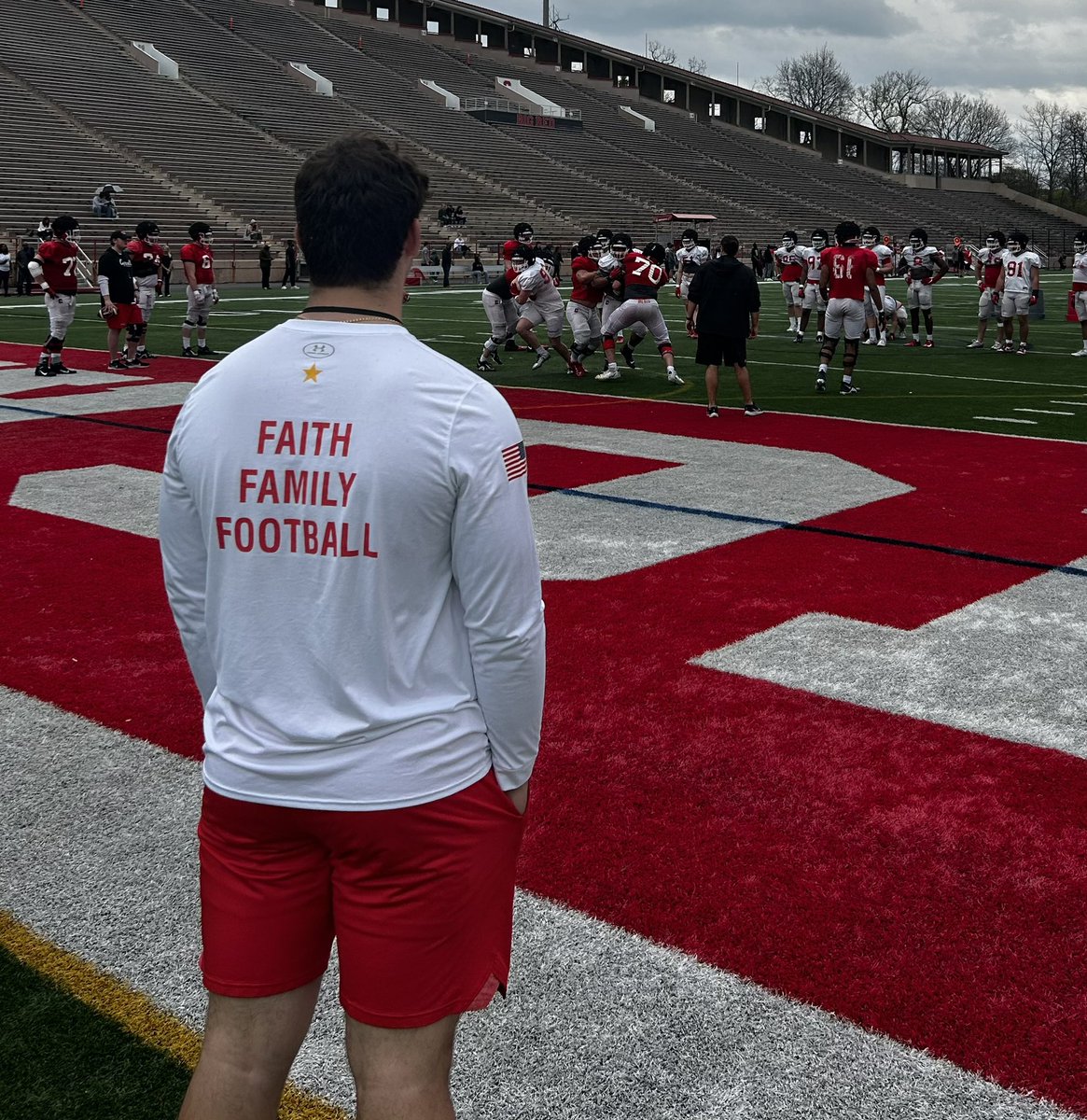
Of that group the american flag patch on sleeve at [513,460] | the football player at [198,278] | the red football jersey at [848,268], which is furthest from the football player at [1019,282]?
the american flag patch on sleeve at [513,460]

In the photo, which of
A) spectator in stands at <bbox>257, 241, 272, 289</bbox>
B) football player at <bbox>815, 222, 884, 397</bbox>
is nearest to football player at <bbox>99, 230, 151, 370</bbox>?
football player at <bbox>815, 222, 884, 397</bbox>

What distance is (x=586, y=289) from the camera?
16.8 m

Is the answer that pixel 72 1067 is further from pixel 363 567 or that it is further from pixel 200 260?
pixel 200 260

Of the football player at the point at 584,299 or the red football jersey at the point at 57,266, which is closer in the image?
the red football jersey at the point at 57,266

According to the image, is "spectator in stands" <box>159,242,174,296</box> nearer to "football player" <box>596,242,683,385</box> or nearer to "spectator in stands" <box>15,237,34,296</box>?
"spectator in stands" <box>15,237,34,296</box>

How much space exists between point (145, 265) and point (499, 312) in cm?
525

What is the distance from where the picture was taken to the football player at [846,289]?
14.9 m

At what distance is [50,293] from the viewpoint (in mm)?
15969

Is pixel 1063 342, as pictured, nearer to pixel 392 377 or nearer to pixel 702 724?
pixel 702 724

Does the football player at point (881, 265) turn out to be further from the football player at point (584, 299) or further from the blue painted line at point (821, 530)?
the blue painted line at point (821, 530)

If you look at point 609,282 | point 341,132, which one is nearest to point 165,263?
point 609,282

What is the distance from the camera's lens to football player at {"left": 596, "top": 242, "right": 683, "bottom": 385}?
15.7 metres

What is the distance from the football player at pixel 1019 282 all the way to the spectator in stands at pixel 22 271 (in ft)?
83.5

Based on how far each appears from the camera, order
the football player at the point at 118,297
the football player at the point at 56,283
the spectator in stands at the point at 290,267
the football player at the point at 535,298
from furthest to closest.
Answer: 1. the spectator in stands at the point at 290,267
2. the football player at the point at 535,298
3. the football player at the point at 118,297
4. the football player at the point at 56,283
